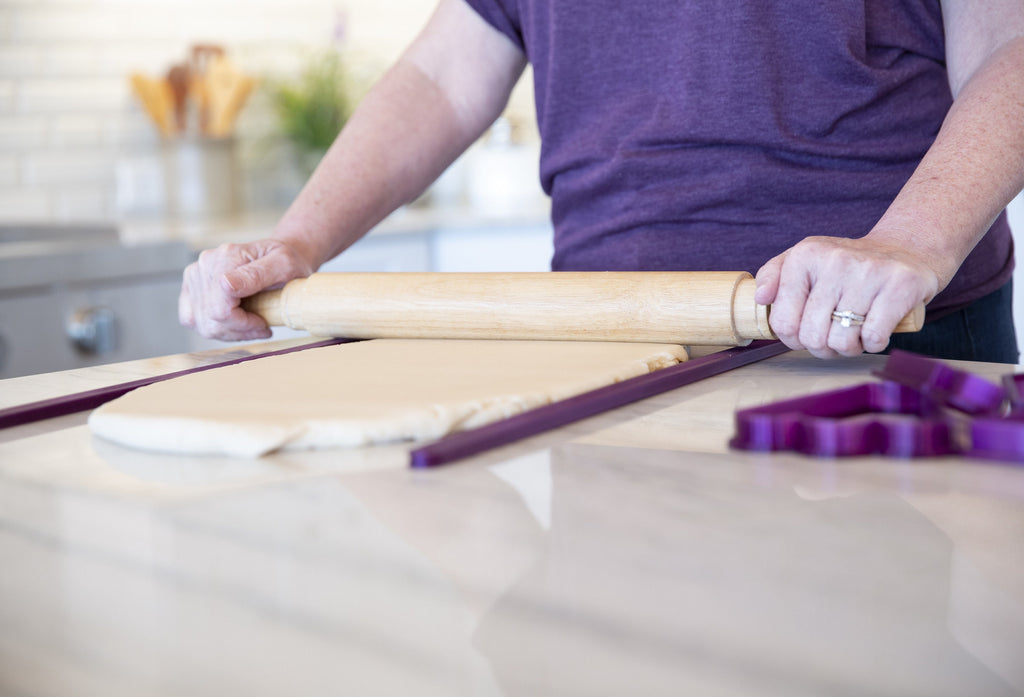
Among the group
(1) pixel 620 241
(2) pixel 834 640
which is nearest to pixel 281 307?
(1) pixel 620 241

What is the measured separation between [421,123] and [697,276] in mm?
546

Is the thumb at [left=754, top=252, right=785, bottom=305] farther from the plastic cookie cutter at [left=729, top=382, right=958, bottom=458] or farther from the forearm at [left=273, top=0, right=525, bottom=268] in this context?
the forearm at [left=273, top=0, right=525, bottom=268]

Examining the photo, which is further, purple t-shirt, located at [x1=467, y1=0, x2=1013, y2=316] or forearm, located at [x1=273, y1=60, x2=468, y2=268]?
forearm, located at [x1=273, y1=60, x2=468, y2=268]

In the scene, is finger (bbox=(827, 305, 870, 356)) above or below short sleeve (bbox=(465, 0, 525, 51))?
below

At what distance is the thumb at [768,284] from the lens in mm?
727

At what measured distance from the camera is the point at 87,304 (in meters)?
1.82

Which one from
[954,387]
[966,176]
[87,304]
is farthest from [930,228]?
[87,304]

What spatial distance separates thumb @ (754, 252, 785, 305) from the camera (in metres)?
0.73

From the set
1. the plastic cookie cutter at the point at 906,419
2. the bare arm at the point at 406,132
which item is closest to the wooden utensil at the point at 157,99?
the bare arm at the point at 406,132

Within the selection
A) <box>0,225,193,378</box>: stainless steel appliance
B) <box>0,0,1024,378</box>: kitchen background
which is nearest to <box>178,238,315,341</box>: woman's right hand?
<box>0,225,193,378</box>: stainless steel appliance

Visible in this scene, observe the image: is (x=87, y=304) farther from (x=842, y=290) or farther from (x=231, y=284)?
(x=842, y=290)

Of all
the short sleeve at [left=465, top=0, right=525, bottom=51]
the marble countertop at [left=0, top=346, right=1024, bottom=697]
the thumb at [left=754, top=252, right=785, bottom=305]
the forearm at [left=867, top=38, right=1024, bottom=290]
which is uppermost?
the short sleeve at [left=465, top=0, right=525, bottom=51]

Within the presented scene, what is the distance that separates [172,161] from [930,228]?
220 cm

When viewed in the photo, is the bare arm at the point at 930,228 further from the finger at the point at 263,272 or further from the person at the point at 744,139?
the finger at the point at 263,272
